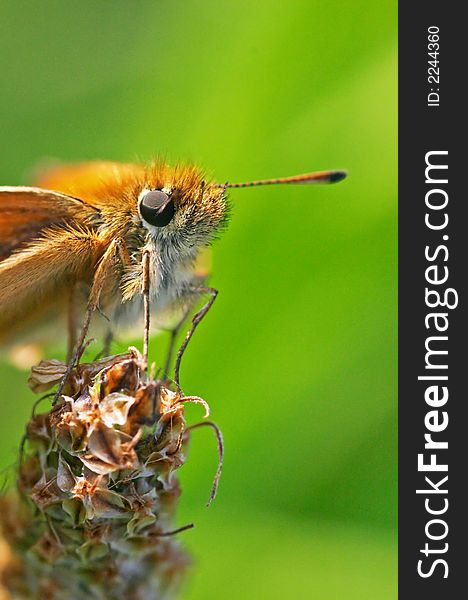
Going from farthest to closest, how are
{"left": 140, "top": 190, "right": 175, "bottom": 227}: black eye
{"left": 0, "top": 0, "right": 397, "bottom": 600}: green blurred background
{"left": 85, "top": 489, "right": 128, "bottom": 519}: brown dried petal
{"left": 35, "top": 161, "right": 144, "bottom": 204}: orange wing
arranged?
1. {"left": 0, "top": 0, "right": 397, "bottom": 600}: green blurred background
2. {"left": 35, "top": 161, "right": 144, "bottom": 204}: orange wing
3. {"left": 140, "top": 190, "right": 175, "bottom": 227}: black eye
4. {"left": 85, "top": 489, "right": 128, "bottom": 519}: brown dried petal

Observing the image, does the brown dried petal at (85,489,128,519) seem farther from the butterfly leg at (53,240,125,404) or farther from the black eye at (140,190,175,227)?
the black eye at (140,190,175,227)

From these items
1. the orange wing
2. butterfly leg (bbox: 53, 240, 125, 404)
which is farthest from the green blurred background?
butterfly leg (bbox: 53, 240, 125, 404)

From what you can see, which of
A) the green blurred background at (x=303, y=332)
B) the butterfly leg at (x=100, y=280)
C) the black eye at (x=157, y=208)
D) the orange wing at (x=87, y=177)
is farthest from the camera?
the green blurred background at (x=303, y=332)

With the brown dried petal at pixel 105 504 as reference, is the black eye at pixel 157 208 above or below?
above

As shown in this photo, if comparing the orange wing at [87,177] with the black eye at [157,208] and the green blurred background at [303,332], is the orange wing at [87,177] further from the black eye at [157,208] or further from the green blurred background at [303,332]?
the green blurred background at [303,332]

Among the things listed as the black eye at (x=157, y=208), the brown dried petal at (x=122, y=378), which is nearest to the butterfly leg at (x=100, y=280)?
the black eye at (x=157, y=208)

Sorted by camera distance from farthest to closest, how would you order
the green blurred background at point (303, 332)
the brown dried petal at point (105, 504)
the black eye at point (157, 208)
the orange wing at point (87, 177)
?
the green blurred background at point (303, 332) < the orange wing at point (87, 177) < the black eye at point (157, 208) < the brown dried petal at point (105, 504)
